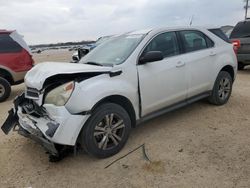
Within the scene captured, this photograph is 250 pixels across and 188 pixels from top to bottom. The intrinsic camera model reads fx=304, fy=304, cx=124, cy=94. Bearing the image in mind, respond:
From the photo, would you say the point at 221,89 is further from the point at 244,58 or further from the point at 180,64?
the point at 244,58

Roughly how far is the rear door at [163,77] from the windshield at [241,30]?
640cm

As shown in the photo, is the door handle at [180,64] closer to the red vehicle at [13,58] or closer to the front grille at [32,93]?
the front grille at [32,93]

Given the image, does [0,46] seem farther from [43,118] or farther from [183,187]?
[183,187]

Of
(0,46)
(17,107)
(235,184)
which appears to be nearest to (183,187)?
(235,184)

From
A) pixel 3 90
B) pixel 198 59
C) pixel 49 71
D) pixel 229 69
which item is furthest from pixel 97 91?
pixel 3 90

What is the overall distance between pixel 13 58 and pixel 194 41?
5464 millimetres

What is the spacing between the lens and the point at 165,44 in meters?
5.13

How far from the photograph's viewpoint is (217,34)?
6.12 meters

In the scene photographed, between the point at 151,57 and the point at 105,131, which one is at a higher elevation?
the point at 151,57

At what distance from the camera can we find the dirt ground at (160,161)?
3.65 metres

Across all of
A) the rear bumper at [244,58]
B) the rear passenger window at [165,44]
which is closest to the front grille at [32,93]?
the rear passenger window at [165,44]

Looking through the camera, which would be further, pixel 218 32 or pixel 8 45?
pixel 8 45

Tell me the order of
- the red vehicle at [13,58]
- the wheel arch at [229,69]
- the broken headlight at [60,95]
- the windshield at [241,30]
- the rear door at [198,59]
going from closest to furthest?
1. the broken headlight at [60,95]
2. the rear door at [198,59]
3. the wheel arch at [229,69]
4. the red vehicle at [13,58]
5. the windshield at [241,30]

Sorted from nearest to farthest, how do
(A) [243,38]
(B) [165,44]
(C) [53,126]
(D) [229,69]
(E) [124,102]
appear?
(C) [53,126], (E) [124,102], (B) [165,44], (D) [229,69], (A) [243,38]
